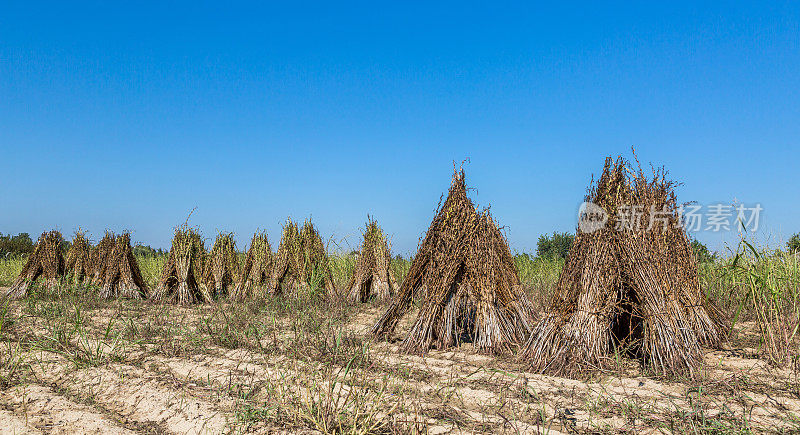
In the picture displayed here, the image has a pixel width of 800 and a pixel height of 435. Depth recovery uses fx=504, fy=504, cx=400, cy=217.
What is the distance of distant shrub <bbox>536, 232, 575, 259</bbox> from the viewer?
599 inches

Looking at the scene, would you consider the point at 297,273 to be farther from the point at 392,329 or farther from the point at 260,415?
the point at 260,415

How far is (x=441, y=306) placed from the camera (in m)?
5.08

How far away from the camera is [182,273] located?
8867 millimetres

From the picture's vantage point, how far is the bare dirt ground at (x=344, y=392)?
3.07 meters

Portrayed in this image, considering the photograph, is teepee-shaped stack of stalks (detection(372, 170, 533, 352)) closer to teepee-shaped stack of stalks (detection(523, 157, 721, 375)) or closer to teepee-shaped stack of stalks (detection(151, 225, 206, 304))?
teepee-shaped stack of stalks (detection(523, 157, 721, 375))

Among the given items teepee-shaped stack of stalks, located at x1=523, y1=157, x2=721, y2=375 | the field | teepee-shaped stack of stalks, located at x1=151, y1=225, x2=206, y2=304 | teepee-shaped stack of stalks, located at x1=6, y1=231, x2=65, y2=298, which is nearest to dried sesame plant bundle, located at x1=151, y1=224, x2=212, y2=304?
teepee-shaped stack of stalks, located at x1=151, y1=225, x2=206, y2=304

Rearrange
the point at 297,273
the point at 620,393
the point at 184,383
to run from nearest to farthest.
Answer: the point at 620,393 < the point at 184,383 < the point at 297,273

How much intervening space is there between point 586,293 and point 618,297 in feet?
1.53

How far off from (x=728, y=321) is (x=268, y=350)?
15.9 ft

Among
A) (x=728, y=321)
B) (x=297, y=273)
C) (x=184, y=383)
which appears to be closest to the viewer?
(x=184, y=383)

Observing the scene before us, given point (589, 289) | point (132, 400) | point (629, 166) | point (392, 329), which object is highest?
point (629, 166)

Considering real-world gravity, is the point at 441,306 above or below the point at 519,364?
above

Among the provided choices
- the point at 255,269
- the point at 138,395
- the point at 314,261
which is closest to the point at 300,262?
the point at 314,261

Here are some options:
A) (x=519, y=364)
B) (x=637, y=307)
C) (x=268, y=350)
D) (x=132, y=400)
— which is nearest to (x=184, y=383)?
(x=132, y=400)
